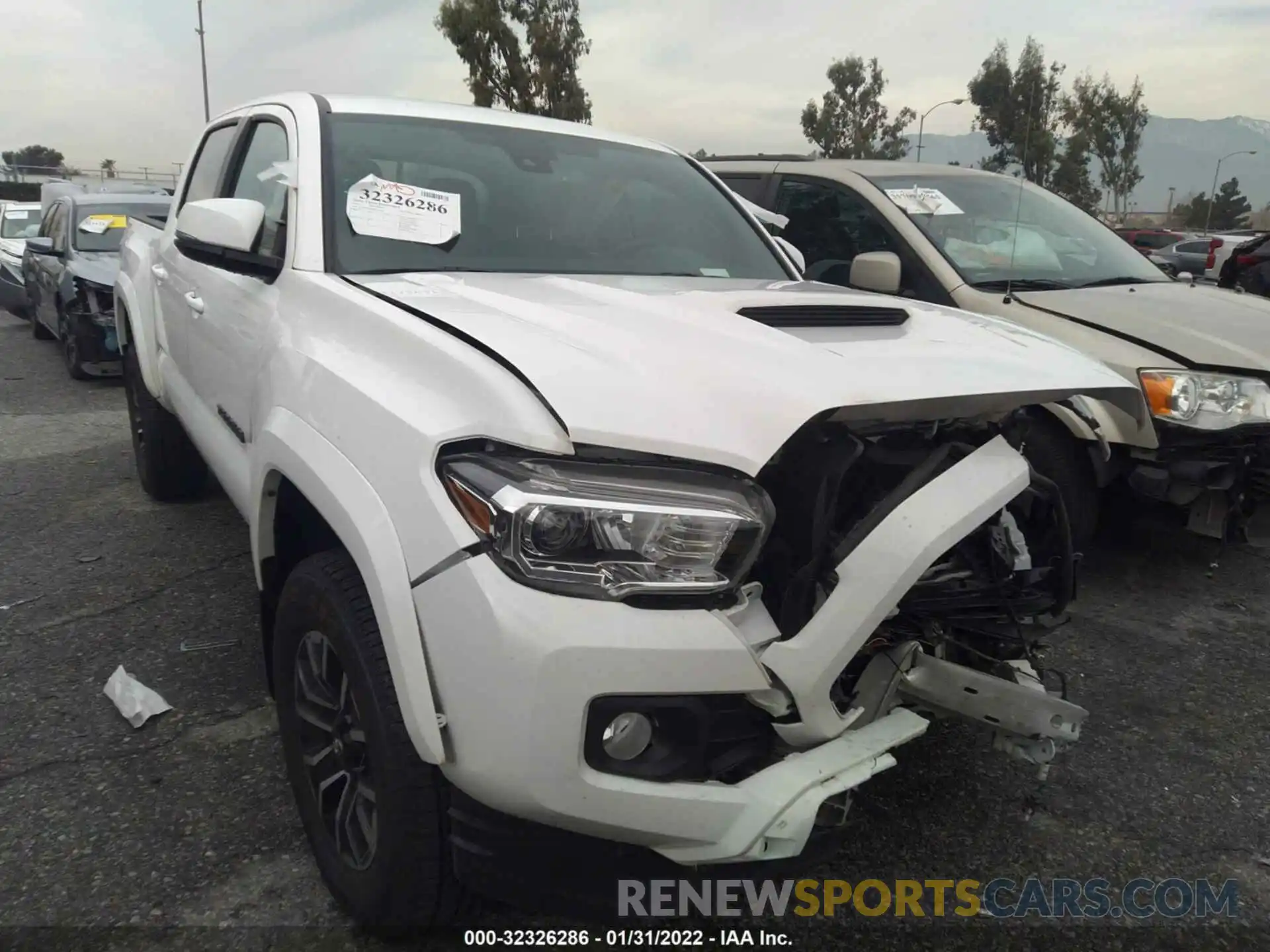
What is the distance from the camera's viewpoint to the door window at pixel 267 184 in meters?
2.69

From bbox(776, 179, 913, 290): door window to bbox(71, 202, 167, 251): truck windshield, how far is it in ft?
18.4

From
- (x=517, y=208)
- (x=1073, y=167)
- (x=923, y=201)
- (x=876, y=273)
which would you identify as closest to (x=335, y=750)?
(x=517, y=208)

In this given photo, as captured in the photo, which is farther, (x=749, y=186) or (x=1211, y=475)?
(x=749, y=186)

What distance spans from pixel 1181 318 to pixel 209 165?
156 inches

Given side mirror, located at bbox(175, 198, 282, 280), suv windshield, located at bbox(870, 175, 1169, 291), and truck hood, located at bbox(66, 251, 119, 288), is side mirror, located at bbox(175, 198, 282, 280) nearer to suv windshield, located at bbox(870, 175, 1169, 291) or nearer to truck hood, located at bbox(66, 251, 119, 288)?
suv windshield, located at bbox(870, 175, 1169, 291)

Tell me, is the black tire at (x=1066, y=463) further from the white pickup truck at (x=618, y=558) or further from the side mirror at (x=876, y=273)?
the white pickup truck at (x=618, y=558)

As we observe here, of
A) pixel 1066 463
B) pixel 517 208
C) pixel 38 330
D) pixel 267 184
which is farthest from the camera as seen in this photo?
pixel 38 330

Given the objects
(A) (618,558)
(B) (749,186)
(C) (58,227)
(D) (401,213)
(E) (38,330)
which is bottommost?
(E) (38,330)

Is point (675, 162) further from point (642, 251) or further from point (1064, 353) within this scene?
point (1064, 353)

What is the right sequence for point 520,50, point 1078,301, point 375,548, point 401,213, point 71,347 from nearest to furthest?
point 375,548
point 401,213
point 1078,301
point 71,347
point 520,50

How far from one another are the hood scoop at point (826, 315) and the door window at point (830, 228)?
2456 mm

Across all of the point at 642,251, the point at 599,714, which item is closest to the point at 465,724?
the point at 599,714

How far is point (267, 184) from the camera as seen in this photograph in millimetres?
3014

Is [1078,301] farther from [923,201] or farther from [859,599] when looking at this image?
[859,599]
